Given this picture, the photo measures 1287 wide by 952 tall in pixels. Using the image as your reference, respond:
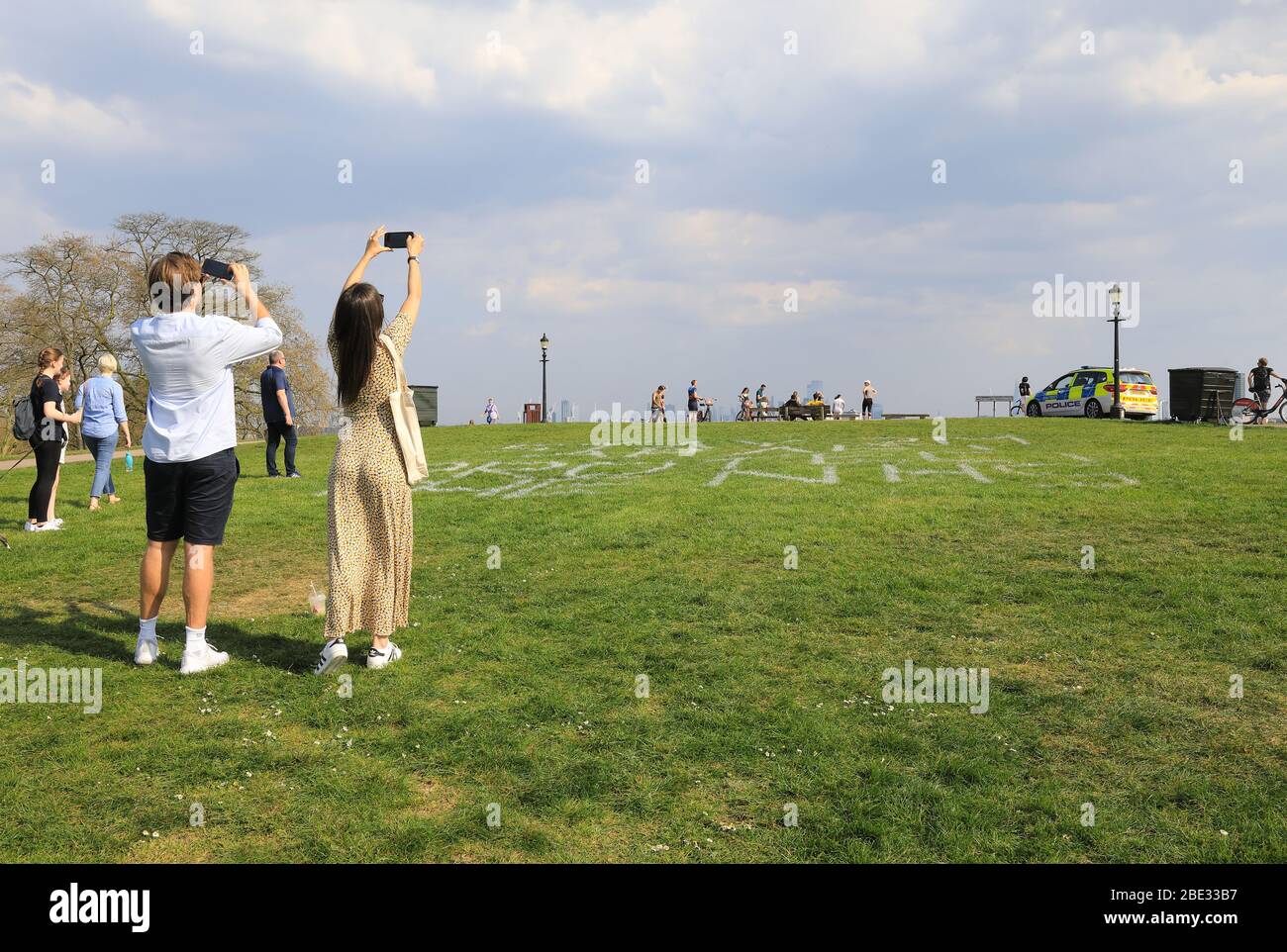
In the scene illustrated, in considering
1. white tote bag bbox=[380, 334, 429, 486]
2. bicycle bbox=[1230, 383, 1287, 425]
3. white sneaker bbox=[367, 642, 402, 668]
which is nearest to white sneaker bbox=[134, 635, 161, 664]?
white sneaker bbox=[367, 642, 402, 668]

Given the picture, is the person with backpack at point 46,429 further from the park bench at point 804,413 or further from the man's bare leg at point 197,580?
the park bench at point 804,413

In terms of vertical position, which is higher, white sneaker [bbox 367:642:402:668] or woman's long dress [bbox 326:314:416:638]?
woman's long dress [bbox 326:314:416:638]

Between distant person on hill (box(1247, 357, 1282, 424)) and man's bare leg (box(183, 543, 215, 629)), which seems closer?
man's bare leg (box(183, 543, 215, 629))

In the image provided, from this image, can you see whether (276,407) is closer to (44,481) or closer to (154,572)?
(44,481)

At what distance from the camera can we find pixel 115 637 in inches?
248

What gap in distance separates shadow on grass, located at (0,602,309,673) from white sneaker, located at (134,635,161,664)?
8 cm

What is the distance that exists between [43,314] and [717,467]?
117 feet

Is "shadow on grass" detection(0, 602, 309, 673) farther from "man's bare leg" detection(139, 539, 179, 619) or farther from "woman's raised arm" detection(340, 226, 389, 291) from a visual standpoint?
"woman's raised arm" detection(340, 226, 389, 291)

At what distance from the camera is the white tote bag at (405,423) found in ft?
17.2

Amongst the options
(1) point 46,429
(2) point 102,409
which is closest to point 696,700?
(1) point 46,429

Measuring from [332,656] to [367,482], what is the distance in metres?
1.11

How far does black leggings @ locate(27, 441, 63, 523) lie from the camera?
10.8 m
